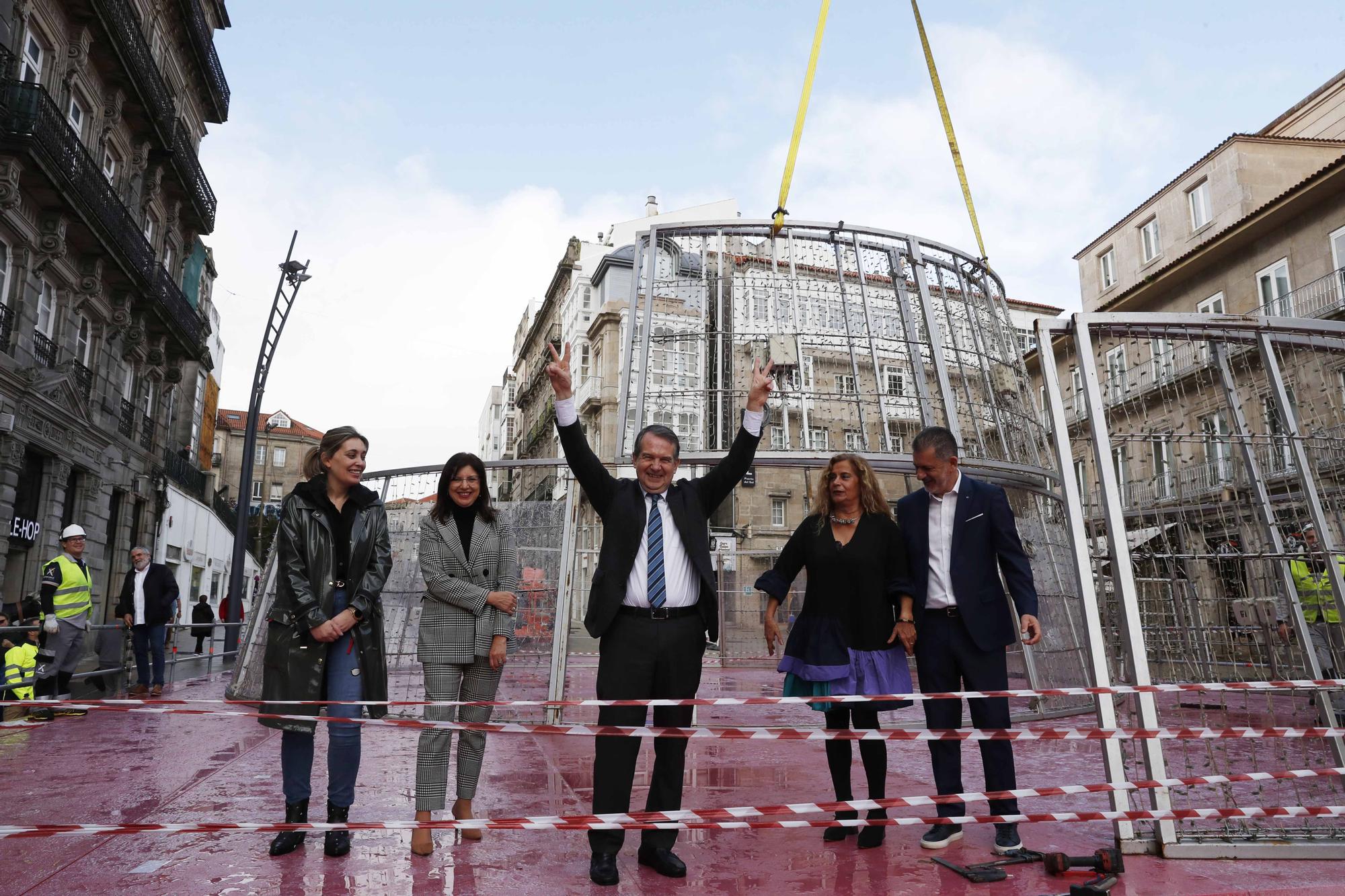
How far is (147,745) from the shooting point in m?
7.37

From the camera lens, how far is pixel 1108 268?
33.8 m

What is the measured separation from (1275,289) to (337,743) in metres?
26.4

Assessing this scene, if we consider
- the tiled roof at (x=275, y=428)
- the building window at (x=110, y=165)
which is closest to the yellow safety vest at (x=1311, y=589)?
the building window at (x=110, y=165)

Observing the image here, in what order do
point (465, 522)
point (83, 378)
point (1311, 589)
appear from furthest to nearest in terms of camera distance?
point (83, 378)
point (1311, 589)
point (465, 522)

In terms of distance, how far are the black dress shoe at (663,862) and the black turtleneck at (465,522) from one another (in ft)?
5.53

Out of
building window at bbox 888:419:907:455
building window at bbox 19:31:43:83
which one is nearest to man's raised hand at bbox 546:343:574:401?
building window at bbox 888:419:907:455

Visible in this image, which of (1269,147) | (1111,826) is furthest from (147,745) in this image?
(1269,147)

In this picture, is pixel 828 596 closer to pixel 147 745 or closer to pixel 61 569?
pixel 147 745

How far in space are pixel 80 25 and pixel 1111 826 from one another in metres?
24.0

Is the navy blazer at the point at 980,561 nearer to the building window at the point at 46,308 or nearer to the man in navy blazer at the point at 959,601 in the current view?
the man in navy blazer at the point at 959,601

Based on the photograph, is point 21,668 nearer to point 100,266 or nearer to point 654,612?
point 654,612

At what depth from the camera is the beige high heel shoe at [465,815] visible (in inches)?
175

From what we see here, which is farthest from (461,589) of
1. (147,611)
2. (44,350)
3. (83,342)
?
(83,342)

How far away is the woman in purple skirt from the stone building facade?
17.7 m
